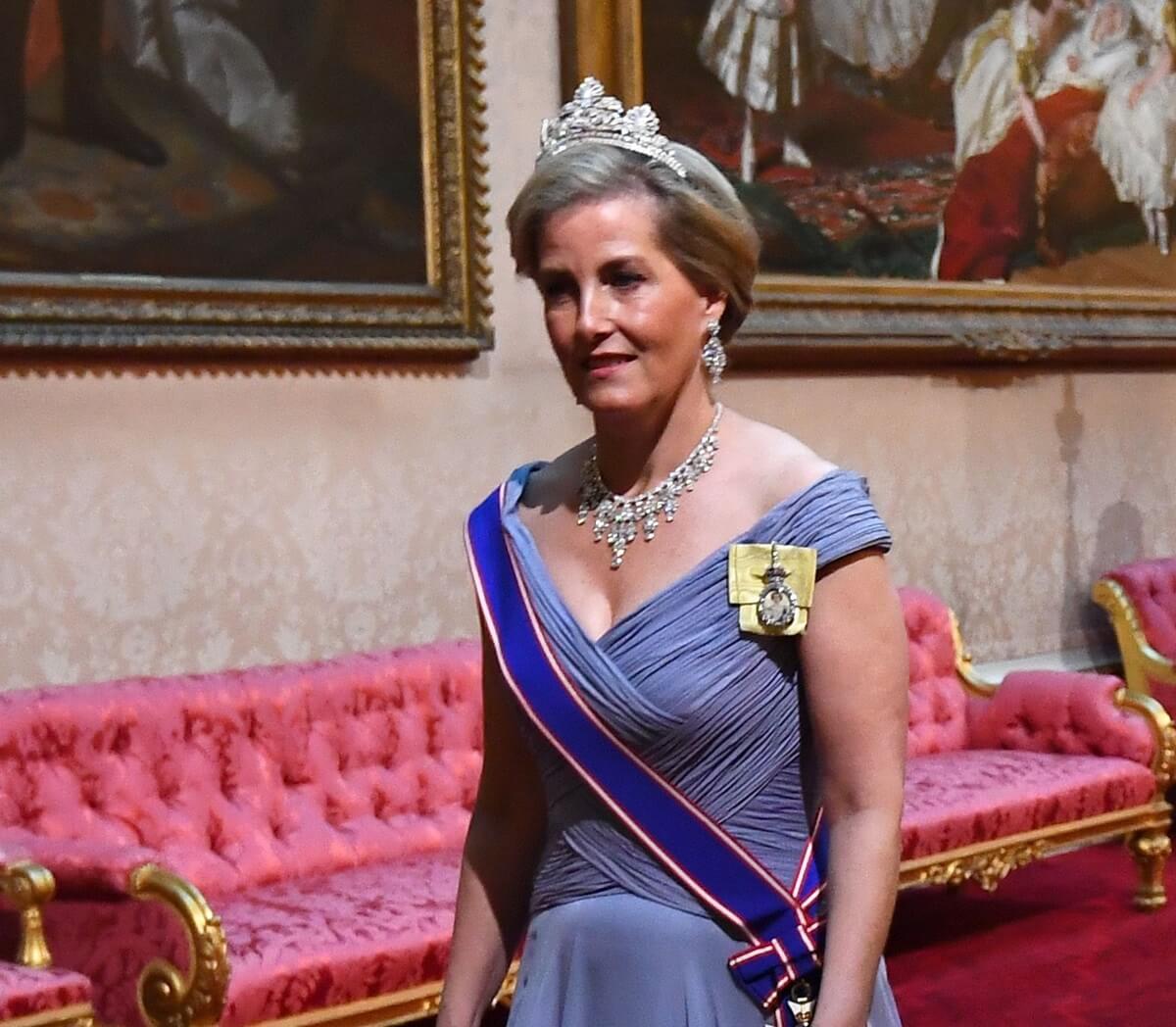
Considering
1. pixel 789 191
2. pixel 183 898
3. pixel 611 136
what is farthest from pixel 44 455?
pixel 611 136

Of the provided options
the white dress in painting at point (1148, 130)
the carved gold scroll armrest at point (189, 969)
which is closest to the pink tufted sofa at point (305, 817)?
the carved gold scroll armrest at point (189, 969)

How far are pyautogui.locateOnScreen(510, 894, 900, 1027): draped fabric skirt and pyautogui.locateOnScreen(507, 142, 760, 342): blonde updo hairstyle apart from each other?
0.59 meters

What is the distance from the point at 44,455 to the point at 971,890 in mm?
3787

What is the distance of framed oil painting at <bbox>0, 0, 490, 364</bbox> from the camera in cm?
468

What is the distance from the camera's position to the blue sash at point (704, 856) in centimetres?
162

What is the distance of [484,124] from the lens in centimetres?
561

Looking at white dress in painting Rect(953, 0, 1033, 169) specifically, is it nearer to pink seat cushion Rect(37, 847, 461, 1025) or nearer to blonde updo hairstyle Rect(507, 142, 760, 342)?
pink seat cushion Rect(37, 847, 461, 1025)

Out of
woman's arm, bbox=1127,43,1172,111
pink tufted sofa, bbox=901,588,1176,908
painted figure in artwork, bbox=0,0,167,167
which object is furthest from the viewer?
woman's arm, bbox=1127,43,1172,111

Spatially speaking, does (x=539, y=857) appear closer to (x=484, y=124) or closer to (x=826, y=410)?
(x=484, y=124)

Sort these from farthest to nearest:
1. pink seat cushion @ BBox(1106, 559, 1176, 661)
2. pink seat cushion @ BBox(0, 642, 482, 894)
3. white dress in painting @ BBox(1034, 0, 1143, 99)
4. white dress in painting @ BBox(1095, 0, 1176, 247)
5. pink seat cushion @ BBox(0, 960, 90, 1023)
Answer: white dress in painting @ BBox(1095, 0, 1176, 247)
white dress in painting @ BBox(1034, 0, 1143, 99)
pink seat cushion @ BBox(1106, 559, 1176, 661)
pink seat cushion @ BBox(0, 642, 482, 894)
pink seat cushion @ BBox(0, 960, 90, 1023)

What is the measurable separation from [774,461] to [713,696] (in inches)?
9.3

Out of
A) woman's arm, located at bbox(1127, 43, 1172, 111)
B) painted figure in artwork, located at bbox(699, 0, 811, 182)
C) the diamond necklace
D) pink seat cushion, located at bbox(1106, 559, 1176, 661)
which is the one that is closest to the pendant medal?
the diamond necklace

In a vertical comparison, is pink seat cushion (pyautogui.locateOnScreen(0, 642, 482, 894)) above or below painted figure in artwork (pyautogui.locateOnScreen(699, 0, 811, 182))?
below

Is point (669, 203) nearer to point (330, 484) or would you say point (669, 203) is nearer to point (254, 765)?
point (254, 765)
